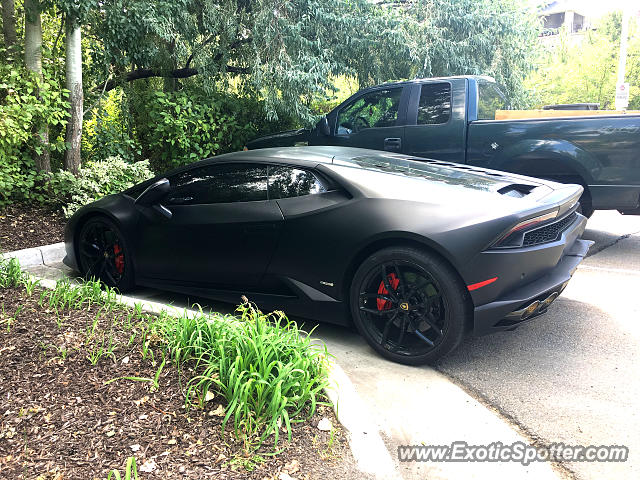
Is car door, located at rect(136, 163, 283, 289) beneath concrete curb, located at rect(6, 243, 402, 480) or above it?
above

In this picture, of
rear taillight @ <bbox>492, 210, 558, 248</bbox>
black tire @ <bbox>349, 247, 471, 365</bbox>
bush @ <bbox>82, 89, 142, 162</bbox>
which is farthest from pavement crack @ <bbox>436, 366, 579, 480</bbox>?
bush @ <bbox>82, 89, 142, 162</bbox>

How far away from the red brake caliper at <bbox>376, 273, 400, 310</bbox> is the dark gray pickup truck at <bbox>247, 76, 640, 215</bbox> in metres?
3.41

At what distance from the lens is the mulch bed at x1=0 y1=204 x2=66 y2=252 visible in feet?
19.8

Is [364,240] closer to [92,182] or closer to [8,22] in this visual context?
[92,182]

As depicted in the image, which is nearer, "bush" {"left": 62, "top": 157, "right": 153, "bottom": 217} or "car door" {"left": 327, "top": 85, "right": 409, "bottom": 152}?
"bush" {"left": 62, "top": 157, "right": 153, "bottom": 217}

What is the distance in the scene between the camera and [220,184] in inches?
174

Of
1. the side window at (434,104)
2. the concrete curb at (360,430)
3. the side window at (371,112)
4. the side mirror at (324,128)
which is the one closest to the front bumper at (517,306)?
the concrete curb at (360,430)

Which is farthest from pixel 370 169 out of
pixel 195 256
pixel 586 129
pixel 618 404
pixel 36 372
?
pixel 586 129

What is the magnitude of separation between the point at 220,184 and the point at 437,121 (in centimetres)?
359

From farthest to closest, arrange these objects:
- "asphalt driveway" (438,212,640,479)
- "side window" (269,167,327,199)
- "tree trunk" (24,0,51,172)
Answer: "tree trunk" (24,0,51,172) → "side window" (269,167,327,199) → "asphalt driveway" (438,212,640,479)

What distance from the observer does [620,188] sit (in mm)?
5766

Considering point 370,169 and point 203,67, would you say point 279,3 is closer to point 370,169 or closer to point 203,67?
point 203,67

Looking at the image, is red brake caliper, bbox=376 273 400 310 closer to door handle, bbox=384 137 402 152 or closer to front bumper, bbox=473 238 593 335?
front bumper, bbox=473 238 593 335

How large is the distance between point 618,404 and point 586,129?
367 centimetres
